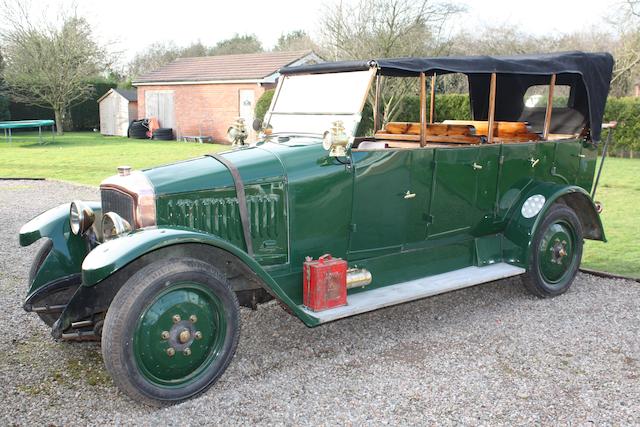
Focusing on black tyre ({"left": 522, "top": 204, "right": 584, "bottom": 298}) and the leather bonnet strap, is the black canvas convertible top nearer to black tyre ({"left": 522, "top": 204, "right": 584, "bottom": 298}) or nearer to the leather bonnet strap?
black tyre ({"left": 522, "top": 204, "right": 584, "bottom": 298})

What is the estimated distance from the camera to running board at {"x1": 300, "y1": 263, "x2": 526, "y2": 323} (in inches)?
160

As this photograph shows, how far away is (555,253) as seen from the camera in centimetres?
549

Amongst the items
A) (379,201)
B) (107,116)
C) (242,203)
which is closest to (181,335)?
(242,203)

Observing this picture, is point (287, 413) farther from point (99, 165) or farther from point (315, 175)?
point (99, 165)

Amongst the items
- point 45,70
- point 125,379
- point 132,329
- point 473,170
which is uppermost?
point 45,70

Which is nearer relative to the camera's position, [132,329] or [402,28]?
[132,329]

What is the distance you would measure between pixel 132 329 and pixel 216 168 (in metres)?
1.28

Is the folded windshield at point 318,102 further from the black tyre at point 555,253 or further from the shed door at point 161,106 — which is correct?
the shed door at point 161,106

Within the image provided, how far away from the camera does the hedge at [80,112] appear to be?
3059cm

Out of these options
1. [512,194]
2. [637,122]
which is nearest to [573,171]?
[512,194]

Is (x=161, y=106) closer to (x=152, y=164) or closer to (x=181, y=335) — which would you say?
(x=152, y=164)

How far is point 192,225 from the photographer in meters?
3.89

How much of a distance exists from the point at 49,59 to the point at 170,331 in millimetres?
28124

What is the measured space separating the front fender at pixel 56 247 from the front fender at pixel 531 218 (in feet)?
12.1
